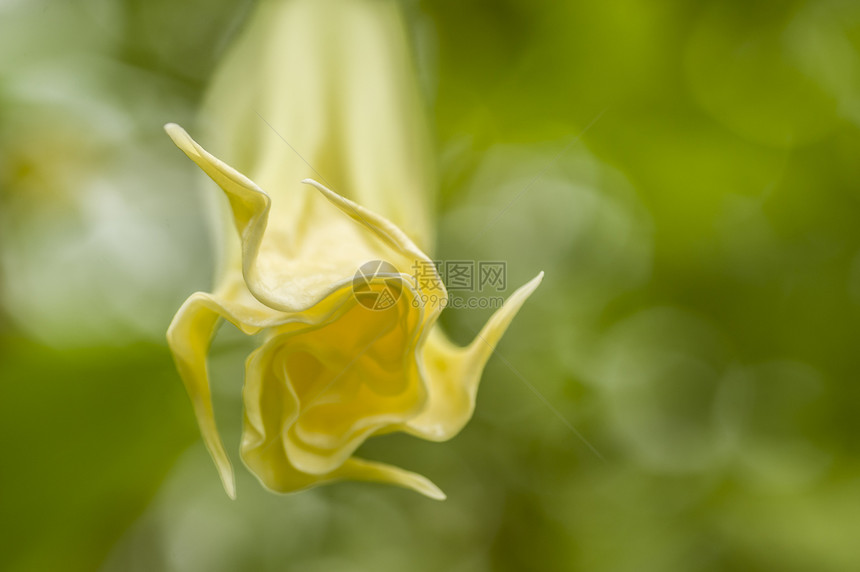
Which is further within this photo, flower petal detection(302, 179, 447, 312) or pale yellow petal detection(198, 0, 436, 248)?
pale yellow petal detection(198, 0, 436, 248)

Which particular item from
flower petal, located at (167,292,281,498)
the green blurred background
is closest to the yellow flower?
flower petal, located at (167,292,281,498)

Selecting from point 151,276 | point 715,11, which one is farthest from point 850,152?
point 151,276

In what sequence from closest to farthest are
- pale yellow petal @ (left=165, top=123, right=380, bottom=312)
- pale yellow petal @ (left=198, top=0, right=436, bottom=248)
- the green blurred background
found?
pale yellow petal @ (left=165, top=123, right=380, bottom=312) → pale yellow petal @ (left=198, top=0, right=436, bottom=248) → the green blurred background

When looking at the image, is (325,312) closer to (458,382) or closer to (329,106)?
(458,382)

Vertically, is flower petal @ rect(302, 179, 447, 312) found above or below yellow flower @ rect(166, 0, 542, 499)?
above

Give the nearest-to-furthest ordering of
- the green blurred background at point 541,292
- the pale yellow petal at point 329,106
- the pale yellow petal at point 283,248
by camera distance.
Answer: the pale yellow petal at point 283,248
the pale yellow petal at point 329,106
the green blurred background at point 541,292

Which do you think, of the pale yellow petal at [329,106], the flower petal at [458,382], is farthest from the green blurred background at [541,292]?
the flower petal at [458,382]

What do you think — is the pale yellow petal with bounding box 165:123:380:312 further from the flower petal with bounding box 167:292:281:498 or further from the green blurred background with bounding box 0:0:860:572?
the green blurred background with bounding box 0:0:860:572

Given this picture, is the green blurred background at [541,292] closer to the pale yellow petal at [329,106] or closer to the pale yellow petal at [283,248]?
the pale yellow petal at [329,106]
